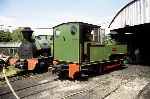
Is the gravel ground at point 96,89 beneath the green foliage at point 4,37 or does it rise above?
beneath

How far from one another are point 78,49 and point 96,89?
2.60 m

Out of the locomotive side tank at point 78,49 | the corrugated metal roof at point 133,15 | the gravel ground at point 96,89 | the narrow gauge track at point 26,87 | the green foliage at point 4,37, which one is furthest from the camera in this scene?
the green foliage at point 4,37

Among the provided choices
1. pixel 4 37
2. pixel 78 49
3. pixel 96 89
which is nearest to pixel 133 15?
pixel 78 49

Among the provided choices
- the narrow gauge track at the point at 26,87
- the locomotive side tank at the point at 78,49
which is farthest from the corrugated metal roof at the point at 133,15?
the narrow gauge track at the point at 26,87

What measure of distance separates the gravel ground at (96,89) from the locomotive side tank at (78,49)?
76 cm

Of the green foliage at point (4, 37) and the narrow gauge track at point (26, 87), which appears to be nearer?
the narrow gauge track at point (26, 87)

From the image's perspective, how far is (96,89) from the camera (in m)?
10.4

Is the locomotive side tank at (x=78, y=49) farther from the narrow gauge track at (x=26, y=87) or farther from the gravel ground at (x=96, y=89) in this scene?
the narrow gauge track at (x=26, y=87)

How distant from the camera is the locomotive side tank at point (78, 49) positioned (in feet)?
39.5

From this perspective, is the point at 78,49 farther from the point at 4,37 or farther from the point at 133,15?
the point at 4,37

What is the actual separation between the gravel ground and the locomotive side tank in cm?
76

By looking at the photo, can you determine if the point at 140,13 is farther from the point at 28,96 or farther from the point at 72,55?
the point at 28,96

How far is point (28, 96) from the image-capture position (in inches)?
362

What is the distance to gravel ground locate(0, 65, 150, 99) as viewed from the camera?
926cm
